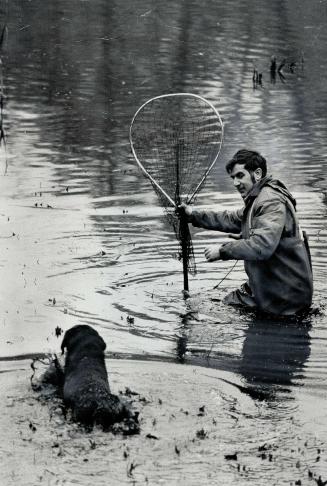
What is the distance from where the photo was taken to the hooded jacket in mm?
9234

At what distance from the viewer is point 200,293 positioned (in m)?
10.4

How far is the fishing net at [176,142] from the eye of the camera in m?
14.0

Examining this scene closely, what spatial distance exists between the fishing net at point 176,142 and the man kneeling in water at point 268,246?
1.52m

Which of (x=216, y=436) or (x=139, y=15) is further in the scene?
(x=139, y=15)

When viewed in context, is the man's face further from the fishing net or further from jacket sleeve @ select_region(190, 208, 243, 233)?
the fishing net

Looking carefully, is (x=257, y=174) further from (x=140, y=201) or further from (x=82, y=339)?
(x=140, y=201)

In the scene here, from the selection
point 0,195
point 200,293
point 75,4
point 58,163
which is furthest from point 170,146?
point 75,4

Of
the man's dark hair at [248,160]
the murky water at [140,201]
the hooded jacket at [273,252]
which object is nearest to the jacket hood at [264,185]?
the hooded jacket at [273,252]

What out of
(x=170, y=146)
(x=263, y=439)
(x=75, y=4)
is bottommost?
(x=75, y=4)

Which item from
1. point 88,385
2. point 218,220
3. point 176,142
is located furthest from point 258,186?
point 88,385

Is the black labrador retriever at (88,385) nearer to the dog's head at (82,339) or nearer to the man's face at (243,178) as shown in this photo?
the dog's head at (82,339)

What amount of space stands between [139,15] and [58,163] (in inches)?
756

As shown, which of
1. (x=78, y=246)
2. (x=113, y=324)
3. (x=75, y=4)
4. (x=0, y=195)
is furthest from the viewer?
(x=75, y=4)

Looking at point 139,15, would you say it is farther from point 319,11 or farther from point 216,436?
point 216,436
